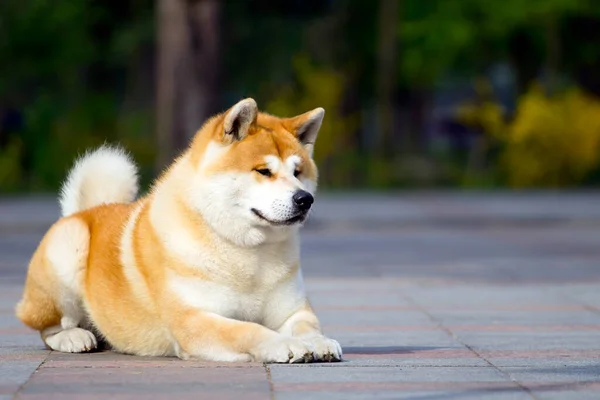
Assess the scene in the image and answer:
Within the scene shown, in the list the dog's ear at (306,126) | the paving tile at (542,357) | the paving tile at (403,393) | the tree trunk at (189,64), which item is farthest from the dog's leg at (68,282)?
the tree trunk at (189,64)

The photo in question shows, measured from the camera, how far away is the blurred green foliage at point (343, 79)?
28.9m

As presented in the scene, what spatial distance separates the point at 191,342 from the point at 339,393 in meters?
1.24

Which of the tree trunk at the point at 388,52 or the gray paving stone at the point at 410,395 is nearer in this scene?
the gray paving stone at the point at 410,395

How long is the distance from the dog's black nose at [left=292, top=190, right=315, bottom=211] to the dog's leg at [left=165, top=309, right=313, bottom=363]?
27.5 inches

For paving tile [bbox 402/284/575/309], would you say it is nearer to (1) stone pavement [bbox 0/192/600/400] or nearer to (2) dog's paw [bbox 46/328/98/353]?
(1) stone pavement [bbox 0/192/600/400]

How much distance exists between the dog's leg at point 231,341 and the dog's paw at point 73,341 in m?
0.85

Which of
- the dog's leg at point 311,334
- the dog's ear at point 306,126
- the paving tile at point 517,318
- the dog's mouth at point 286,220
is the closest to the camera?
the dog's leg at point 311,334

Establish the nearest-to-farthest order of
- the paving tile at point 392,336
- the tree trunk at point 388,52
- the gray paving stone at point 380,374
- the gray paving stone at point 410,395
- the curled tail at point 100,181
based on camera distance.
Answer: the gray paving stone at point 410,395 < the gray paving stone at point 380,374 < the paving tile at point 392,336 < the curled tail at point 100,181 < the tree trunk at point 388,52

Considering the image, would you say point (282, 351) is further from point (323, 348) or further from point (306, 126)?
point (306, 126)

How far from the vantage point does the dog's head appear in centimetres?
683

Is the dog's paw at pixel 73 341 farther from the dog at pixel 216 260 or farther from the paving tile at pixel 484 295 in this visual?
the paving tile at pixel 484 295

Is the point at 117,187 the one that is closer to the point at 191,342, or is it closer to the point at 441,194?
the point at 191,342

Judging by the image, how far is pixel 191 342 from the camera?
6.86 m

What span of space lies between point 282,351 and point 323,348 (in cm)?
24
